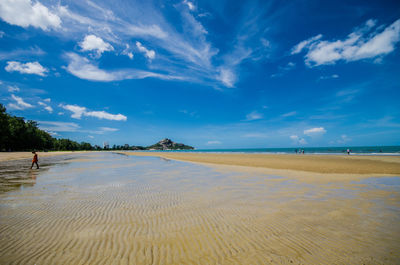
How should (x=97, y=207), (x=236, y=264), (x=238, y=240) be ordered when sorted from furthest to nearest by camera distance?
(x=97, y=207) → (x=238, y=240) → (x=236, y=264)

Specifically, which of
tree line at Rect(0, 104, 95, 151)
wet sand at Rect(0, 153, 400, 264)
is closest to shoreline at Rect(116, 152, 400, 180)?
wet sand at Rect(0, 153, 400, 264)

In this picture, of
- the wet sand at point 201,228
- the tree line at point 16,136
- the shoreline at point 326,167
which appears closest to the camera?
the wet sand at point 201,228

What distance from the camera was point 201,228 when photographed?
205 inches

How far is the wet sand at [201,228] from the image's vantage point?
150 inches

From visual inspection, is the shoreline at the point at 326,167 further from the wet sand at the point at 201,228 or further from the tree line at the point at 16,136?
the tree line at the point at 16,136

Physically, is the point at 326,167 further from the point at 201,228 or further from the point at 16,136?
the point at 16,136

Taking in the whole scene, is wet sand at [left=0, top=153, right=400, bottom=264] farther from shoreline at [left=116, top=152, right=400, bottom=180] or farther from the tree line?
the tree line

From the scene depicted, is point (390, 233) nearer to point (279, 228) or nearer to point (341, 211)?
point (341, 211)

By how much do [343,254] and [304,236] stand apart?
89cm

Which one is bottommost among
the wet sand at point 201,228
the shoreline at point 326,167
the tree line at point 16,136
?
the wet sand at point 201,228

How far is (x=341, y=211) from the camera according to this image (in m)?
6.49

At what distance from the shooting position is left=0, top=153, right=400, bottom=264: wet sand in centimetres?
382

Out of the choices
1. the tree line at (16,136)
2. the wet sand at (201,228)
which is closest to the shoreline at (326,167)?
the wet sand at (201,228)

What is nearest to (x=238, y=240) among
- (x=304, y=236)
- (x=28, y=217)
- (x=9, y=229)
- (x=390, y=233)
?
(x=304, y=236)
